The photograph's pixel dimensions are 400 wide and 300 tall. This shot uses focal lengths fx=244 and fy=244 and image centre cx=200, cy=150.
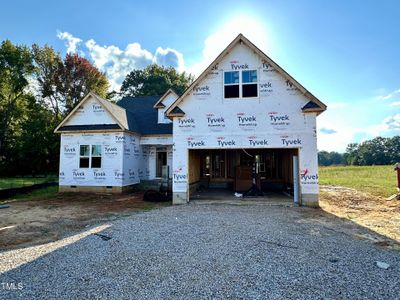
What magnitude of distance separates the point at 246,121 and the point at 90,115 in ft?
35.6

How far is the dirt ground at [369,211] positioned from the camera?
7.47m

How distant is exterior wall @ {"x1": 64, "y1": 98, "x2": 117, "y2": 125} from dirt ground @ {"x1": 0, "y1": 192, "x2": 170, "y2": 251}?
4.90m

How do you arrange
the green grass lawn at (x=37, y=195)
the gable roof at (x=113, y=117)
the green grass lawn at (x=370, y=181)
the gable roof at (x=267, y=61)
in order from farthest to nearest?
the gable roof at (x=113, y=117), the green grass lawn at (x=370, y=181), the green grass lawn at (x=37, y=195), the gable roof at (x=267, y=61)

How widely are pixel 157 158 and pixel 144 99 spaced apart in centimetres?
723

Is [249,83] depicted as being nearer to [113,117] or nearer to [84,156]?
[113,117]

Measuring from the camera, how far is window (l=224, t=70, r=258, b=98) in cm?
1189

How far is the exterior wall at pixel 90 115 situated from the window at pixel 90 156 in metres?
1.71

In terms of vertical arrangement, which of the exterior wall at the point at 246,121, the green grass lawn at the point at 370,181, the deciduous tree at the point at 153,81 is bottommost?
the green grass lawn at the point at 370,181

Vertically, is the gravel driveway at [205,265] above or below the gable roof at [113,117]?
below

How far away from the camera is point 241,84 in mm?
11977

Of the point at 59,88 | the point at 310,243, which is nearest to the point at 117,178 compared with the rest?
the point at 310,243

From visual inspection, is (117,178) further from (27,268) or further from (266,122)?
(27,268)

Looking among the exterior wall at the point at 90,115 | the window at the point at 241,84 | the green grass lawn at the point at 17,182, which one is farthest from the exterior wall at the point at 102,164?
the window at the point at 241,84

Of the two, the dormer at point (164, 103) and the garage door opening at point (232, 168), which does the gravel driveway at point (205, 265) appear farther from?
the dormer at point (164, 103)
